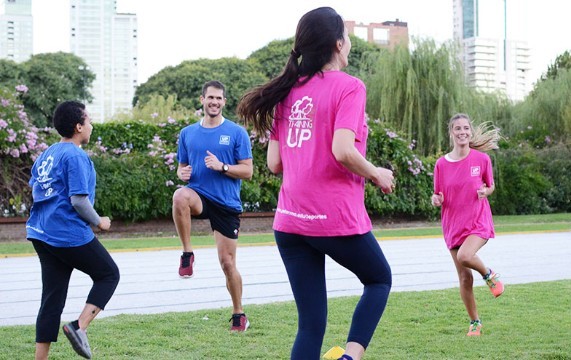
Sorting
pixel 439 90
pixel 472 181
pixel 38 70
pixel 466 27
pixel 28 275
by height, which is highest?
pixel 466 27

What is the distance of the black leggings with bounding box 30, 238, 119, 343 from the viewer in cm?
571

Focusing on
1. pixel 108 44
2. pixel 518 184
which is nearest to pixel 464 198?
pixel 518 184

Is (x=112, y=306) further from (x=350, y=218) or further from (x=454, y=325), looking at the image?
(x=350, y=218)

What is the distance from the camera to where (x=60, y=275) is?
19.1 ft

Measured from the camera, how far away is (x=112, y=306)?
9461 millimetres

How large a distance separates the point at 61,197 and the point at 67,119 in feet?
1.89

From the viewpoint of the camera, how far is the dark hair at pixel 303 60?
4.29 meters

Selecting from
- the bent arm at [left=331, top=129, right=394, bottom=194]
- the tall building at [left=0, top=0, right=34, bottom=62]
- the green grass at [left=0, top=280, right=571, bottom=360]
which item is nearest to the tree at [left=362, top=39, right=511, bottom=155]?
the green grass at [left=0, top=280, right=571, bottom=360]

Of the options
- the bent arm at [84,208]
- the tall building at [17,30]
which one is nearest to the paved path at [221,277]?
the bent arm at [84,208]

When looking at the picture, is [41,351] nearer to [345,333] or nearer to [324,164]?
[345,333]

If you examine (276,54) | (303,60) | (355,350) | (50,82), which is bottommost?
(355,350)

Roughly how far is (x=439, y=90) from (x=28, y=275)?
67.7 feet

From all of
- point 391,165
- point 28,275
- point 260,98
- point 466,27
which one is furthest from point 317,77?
point 466,27

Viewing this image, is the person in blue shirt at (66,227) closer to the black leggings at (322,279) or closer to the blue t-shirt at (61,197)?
the blue t-shirt at (61,197)
